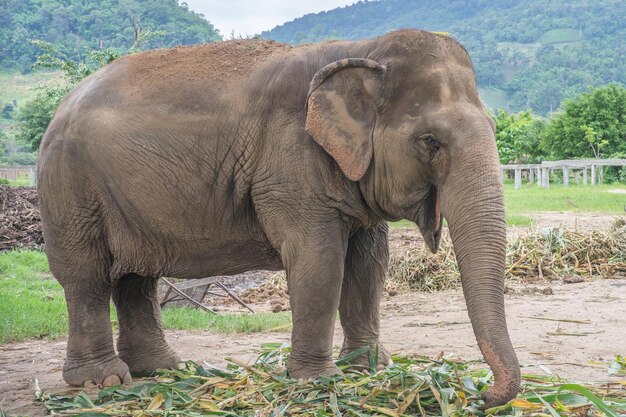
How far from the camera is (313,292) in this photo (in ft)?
19.2

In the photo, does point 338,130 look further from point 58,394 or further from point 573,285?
point 573,285

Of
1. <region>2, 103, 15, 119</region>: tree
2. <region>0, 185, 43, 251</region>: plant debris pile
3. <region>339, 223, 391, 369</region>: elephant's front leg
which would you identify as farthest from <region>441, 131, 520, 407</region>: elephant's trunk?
<region>2, 103, 15, 119</region>: tree

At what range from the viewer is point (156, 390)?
240 inches

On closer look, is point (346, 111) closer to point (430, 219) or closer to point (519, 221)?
point (430, 219)

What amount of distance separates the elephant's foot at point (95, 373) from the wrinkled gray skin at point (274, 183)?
0.01 meters

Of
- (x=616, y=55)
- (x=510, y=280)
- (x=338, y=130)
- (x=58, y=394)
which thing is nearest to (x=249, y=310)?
(x=510, y=280)

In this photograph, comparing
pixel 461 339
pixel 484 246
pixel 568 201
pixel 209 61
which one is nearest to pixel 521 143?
pixel 568 201

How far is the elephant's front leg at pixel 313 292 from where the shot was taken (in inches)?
231

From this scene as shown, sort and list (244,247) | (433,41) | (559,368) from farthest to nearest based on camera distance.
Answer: (559,368) < (244,247) < (433,41)

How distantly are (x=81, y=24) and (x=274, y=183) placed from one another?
12086 centimetres

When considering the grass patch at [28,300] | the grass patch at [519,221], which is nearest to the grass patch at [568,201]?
the grass patch at [519,221]

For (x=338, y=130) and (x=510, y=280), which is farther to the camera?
(x=510, y=280)

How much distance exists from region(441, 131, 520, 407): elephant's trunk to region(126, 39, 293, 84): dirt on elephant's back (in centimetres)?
193

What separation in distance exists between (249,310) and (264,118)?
576 centimetres
